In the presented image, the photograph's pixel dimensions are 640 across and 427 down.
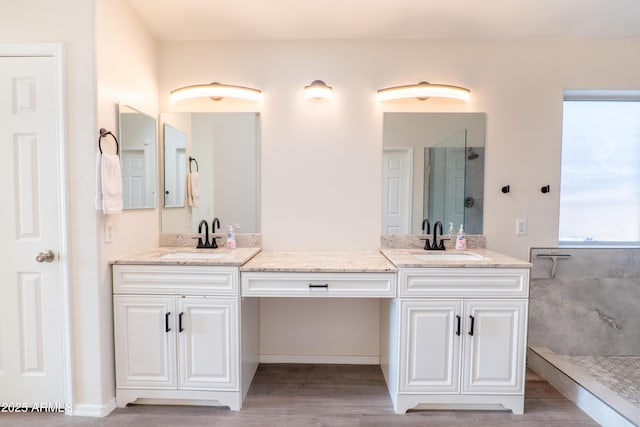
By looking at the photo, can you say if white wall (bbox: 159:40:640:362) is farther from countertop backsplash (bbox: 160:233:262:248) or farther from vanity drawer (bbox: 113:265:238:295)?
vanity drawer (bbox: 113:265:238:295)

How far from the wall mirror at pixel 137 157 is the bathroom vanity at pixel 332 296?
1.56ft

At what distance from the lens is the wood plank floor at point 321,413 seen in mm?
1863

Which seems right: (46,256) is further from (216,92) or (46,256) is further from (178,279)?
(216,92)

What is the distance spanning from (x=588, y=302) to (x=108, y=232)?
3.38 metres

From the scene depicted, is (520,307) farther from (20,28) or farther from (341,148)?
(20,28)

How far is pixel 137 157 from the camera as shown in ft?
7.30

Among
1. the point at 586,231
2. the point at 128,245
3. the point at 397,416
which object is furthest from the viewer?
the point at 586,231

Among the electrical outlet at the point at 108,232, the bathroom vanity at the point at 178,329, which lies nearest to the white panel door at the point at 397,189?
the bathroom vanity at the point at 178,329

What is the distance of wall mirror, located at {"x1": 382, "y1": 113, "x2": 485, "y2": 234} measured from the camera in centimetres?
246

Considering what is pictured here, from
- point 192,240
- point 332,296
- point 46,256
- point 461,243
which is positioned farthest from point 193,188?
point 461,243

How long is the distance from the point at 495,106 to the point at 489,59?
35 centimetres

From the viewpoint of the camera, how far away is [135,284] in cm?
194

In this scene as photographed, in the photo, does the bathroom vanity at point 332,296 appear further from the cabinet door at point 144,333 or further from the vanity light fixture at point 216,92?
the vanity light fixture at point 216,92

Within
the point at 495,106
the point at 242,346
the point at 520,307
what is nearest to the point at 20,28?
the point at 242,346
